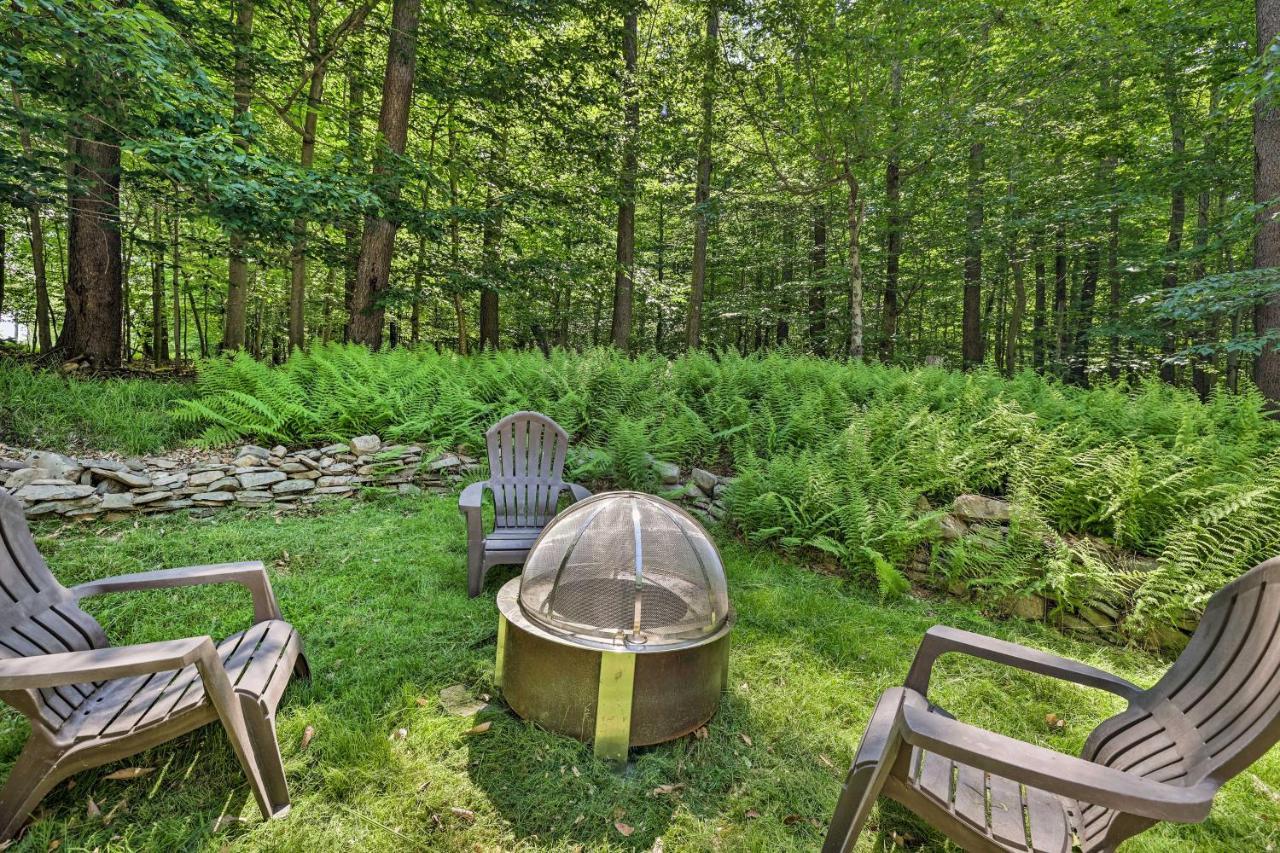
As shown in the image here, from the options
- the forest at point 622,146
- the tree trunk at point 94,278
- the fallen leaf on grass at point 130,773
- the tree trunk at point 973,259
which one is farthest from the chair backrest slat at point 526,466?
the tree trunk at point 973,259

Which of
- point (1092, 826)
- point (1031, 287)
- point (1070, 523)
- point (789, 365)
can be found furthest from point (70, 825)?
point (1031, 287)

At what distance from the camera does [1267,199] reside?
210 inches

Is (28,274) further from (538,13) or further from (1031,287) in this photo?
(1031,287)

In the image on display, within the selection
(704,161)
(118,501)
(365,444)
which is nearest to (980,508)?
(365,444)

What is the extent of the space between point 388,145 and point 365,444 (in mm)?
4055

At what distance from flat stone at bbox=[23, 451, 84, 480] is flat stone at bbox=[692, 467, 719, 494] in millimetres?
4661

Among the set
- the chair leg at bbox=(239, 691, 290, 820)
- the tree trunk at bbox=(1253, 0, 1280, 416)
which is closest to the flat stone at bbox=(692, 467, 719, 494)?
the chair leg at bbox=(239, 691, 290, 820)

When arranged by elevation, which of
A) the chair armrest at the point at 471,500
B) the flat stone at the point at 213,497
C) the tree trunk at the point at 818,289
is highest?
the tree trunk at the point at 818,289

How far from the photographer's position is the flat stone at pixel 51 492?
12.0 feet

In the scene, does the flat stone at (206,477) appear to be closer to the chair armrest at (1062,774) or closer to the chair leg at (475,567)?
the chair leg at (475,567)

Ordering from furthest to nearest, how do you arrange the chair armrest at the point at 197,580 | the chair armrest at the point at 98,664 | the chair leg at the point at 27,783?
the chair armrest at the point at 197,580 < the chair leg at the point at 27,783 < the chair armrest at the point at 98,664

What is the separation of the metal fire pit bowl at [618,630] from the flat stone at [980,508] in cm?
248

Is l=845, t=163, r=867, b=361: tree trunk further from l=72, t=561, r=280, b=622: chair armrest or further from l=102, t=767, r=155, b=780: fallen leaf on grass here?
l=102, t=767, r=155, b=780: fallen leaf on grass

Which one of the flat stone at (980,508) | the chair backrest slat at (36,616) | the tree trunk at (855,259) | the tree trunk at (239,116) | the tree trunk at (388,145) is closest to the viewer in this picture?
the chair backrest slat at (36,616)
